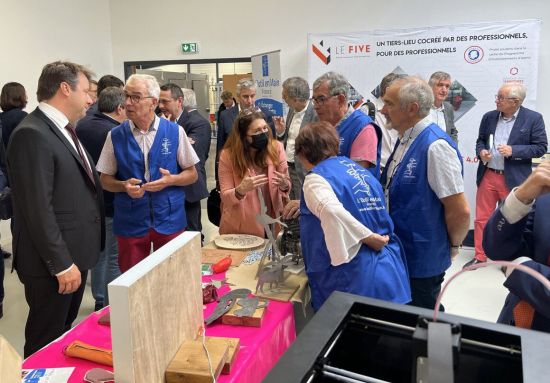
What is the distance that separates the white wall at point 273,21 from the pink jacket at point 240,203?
3.37m

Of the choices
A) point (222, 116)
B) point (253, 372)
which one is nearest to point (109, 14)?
point (222, 116)

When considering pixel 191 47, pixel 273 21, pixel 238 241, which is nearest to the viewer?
pixel 238 241

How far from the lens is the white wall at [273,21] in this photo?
15.2ft

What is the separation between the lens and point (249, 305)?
5.12 feet

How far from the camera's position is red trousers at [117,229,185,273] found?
7.88ft

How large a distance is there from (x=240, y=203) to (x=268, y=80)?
10.4 feet

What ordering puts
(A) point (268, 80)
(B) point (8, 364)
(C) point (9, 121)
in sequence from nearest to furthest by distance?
(B) point (8, 364), (C) point (9, 121), (A) point (268, 80)

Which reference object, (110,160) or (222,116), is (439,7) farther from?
(110,160)

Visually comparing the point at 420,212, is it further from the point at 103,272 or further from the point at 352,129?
the point at 103,272

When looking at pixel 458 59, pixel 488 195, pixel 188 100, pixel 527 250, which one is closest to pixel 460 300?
pixel 488 195

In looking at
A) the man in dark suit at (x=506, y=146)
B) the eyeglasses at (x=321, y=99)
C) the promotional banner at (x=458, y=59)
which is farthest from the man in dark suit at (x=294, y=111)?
the man in dark suit at (x=506, y=146)

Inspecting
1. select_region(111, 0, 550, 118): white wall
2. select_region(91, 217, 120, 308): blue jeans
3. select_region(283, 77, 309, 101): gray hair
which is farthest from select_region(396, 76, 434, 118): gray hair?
select_region(111, 0, 550, 118): white wall

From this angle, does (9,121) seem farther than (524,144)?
No

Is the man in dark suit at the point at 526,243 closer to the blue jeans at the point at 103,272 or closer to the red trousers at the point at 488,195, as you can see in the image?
the blue jeans at the point at 103,272
